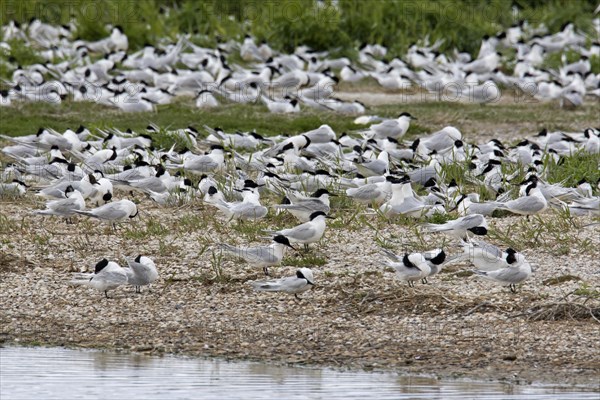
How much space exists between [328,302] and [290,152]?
150 inches

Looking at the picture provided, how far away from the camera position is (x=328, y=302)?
722 centimetres

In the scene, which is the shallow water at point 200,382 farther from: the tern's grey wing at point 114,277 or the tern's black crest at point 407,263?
the tern's black crest at point 407,263

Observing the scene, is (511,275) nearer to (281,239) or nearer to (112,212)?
(281,239)

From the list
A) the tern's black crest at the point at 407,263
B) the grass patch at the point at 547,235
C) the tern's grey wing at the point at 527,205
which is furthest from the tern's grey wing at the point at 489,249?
the tern's grey wing at the point at 527,205

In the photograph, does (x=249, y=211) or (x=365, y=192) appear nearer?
(x=249, y=211)

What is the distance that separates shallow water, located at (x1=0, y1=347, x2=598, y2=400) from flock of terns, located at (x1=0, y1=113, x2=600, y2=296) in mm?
1032

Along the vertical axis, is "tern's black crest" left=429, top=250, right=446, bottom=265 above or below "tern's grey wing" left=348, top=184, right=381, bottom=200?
below

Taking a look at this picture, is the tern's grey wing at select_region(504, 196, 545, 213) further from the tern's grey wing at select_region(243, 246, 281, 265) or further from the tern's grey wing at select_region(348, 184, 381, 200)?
the tern's grey wing at select_region(243, 246, 281, 265)

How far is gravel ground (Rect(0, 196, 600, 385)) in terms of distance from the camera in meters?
6.26

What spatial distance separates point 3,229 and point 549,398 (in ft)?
14.8

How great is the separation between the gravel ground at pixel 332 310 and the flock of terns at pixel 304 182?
0.54 feet

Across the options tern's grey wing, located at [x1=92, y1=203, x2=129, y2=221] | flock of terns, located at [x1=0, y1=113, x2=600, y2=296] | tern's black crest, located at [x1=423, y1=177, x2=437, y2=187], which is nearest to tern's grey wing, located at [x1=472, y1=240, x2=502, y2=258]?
flock of terns, located at [x1=0, y1=113, x2=600, y2=296]

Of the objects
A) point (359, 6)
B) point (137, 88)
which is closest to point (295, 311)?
point (137, 88)

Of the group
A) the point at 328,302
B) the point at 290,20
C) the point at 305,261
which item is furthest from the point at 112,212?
the point at 290,20
